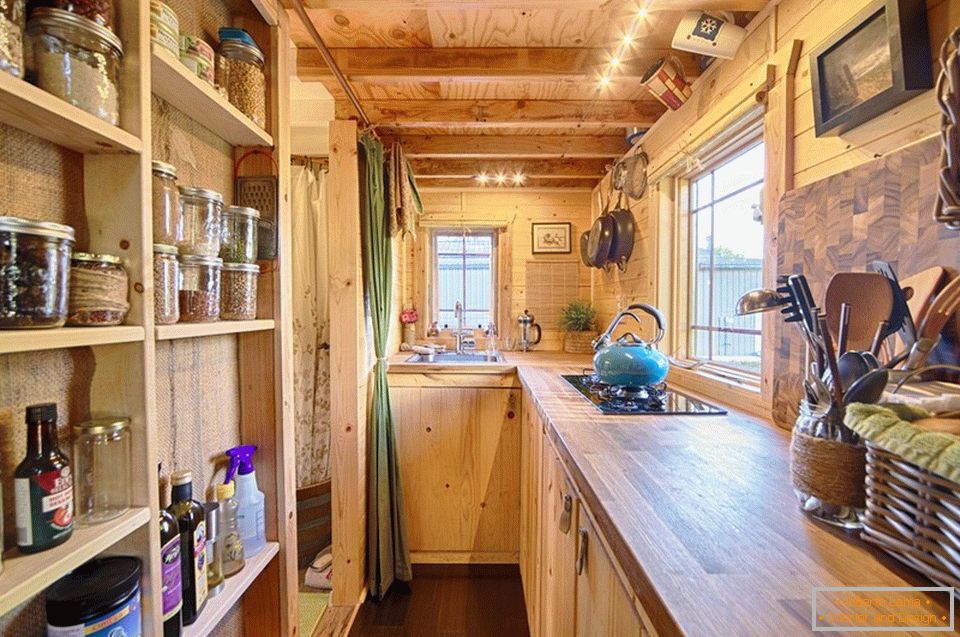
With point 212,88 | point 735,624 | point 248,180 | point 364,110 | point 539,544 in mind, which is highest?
point 364,110

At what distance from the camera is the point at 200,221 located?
0.86 m

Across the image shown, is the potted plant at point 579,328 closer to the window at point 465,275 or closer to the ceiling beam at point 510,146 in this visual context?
the window at point 465,275

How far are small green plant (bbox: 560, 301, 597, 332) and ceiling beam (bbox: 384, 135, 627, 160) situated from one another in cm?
100

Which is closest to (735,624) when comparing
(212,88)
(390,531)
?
(212,88)

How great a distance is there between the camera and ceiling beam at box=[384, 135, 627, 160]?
2.42 meters

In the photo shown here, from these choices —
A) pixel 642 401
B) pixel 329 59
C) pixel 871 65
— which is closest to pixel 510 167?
pixel 329 59

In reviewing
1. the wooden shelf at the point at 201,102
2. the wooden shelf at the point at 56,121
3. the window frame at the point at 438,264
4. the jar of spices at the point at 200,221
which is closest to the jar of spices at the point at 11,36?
the wooden shelf at the point at 56,121

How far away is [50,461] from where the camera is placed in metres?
0.57

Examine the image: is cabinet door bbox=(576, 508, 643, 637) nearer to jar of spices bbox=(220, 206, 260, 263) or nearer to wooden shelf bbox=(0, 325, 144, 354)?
wooden shelf bbox=(0, 325, 144, 354)

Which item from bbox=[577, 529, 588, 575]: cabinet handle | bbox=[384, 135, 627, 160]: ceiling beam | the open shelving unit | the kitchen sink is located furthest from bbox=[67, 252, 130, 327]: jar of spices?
bbox=[384, 135, 627, 160]: ceiling beam

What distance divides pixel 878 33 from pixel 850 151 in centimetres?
Answer: 23

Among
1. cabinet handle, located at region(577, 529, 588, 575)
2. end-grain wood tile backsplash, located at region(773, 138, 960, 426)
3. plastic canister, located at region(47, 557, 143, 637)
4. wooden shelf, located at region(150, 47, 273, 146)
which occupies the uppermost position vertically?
wooden shelf, located at region(150, 47, 273, 146)

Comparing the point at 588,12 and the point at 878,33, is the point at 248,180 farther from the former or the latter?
the point at 878,33

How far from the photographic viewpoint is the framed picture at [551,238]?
306 centimetres
